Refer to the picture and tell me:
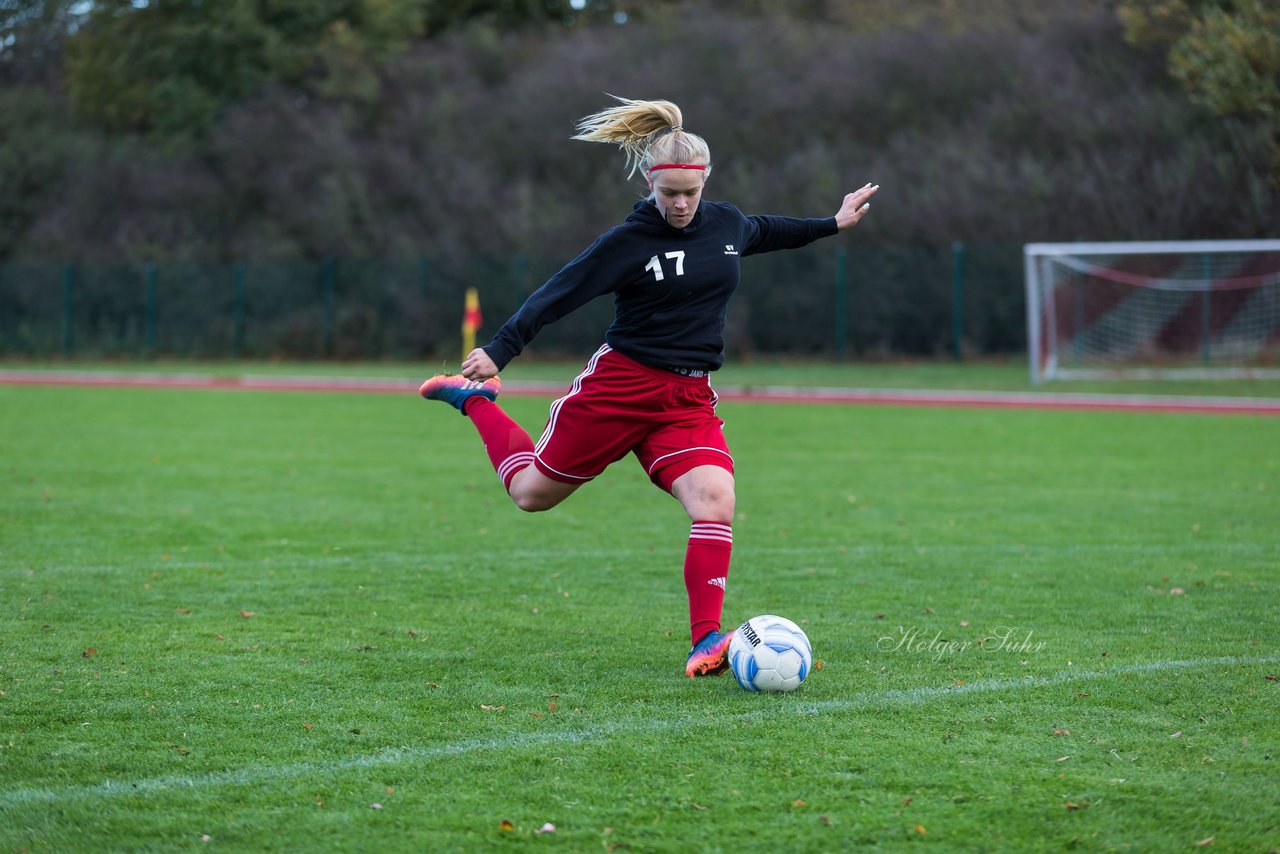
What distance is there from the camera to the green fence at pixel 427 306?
3055 cm

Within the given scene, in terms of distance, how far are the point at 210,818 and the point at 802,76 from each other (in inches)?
1449

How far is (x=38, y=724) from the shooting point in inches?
183

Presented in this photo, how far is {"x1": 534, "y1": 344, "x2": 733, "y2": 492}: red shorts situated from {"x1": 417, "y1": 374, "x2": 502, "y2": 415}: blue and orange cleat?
24.1 inches

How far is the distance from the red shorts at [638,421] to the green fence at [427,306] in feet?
82.9

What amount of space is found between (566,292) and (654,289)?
1.16 ft

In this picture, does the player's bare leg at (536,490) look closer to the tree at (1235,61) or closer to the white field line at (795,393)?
the white field line at (795,393)

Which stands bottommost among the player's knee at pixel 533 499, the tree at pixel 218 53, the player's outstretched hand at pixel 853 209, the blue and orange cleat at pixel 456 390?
the player's knee at pixel 533 499

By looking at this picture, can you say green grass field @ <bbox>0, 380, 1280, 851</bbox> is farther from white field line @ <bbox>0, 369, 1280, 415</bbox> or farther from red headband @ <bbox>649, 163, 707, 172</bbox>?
white field line @ <bbox>0, 369, 1280, 415</bbox>

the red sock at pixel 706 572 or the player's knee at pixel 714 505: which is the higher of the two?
the player's knee at pixel 714 505

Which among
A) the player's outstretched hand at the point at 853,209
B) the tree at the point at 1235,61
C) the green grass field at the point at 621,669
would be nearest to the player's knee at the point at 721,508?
the green grass field at the point at 621,669

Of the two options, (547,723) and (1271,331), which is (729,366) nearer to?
(1271,331)

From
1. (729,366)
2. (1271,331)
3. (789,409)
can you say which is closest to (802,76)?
(729,366)

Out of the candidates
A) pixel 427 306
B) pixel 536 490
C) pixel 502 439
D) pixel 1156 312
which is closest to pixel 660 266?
pixel 536 490

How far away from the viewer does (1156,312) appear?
26.6 metres
